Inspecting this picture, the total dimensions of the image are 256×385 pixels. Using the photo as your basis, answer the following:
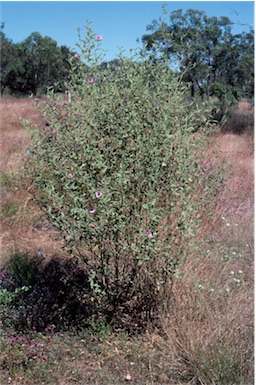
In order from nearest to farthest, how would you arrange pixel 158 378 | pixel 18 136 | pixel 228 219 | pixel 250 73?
1. pixel 158 378
2. pixel 228 219
3. pixel 18 136
4. pixel 250 73

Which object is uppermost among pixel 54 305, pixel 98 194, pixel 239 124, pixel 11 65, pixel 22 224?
pixel 11 65

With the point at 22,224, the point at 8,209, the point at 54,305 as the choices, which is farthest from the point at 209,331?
the point at 8,209

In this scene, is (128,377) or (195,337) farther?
(195,337)

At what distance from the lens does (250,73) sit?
14.0 metres

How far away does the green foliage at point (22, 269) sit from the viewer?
12.6ft

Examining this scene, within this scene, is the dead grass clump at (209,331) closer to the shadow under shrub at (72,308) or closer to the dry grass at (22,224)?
the shadow under shrub at (72,308)

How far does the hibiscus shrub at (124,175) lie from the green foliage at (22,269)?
90cm

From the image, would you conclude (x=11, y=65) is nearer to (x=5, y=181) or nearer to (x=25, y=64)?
(x=25, y=64)

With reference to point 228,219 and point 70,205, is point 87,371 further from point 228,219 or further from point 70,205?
point 228,219

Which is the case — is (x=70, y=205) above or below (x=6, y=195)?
above

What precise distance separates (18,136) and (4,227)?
11.4 ft

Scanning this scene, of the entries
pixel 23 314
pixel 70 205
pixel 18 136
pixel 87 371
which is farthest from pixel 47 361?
pixel 18 136

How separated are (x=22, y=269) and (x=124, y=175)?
1.67 metres

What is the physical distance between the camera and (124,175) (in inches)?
106
